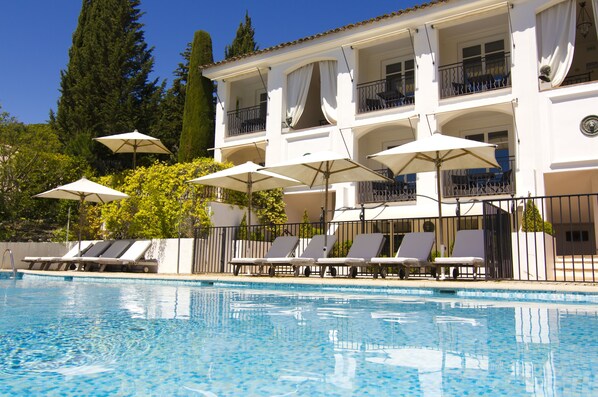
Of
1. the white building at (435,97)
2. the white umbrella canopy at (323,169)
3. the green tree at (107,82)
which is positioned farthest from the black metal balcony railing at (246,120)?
the white umbrella canopy at (323,169)

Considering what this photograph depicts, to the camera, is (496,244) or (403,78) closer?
(496,244)

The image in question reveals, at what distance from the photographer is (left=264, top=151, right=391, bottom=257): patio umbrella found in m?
12.6

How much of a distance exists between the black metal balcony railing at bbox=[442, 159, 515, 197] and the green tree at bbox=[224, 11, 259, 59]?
60.8ft

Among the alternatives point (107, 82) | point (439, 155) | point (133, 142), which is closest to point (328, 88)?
point (133, 142)

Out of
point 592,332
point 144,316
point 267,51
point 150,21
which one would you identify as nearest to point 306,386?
point 592,332

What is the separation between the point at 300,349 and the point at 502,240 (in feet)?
24.5

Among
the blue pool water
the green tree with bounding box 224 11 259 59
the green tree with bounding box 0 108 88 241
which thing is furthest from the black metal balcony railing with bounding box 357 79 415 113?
the green tree with bounding box 224 11 259 59

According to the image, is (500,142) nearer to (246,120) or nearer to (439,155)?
(439,155)

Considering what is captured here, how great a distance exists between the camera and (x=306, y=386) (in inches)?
116

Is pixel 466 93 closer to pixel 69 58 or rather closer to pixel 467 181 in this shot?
pixel 467 181

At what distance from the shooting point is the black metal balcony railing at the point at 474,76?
58.5ft

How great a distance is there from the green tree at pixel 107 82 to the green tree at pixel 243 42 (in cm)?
509

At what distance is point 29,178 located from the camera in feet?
68.9

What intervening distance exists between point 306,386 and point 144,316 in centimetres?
373
